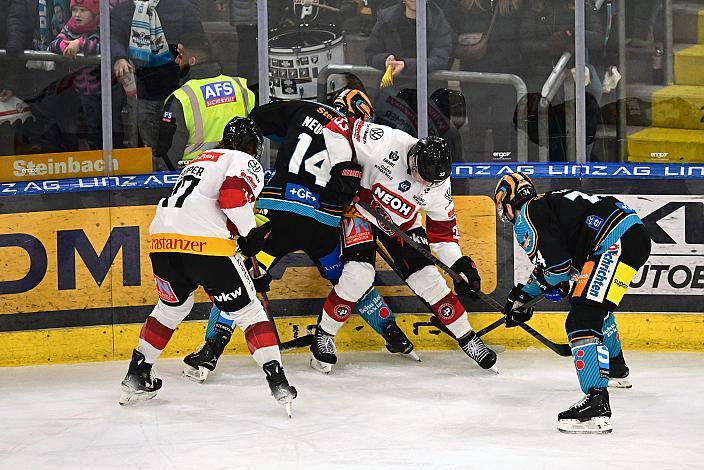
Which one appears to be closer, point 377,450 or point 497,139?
point 377,450

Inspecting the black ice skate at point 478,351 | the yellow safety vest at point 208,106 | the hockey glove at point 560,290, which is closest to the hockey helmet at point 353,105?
the yellow safety vest at point 208,106

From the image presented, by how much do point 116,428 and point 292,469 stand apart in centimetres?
91

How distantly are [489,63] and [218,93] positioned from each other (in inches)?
55.2

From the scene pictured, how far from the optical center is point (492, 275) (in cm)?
570

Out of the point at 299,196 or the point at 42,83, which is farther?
the point at 42,83

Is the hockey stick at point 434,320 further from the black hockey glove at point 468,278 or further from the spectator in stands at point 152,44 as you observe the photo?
the spectator in stands at point 152,44

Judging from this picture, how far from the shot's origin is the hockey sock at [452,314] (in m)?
5.29

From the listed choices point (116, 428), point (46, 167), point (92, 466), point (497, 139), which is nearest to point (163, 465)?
point (92, 466)

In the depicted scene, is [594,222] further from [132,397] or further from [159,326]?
[132,397]

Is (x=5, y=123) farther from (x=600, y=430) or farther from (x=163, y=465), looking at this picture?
(x=600, y=430)

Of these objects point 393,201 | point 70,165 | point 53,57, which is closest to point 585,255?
point 393,201

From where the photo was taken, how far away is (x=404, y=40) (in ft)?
18.6

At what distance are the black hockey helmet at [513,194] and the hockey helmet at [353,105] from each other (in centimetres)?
123

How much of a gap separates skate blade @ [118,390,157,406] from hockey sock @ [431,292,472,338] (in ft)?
4.71
